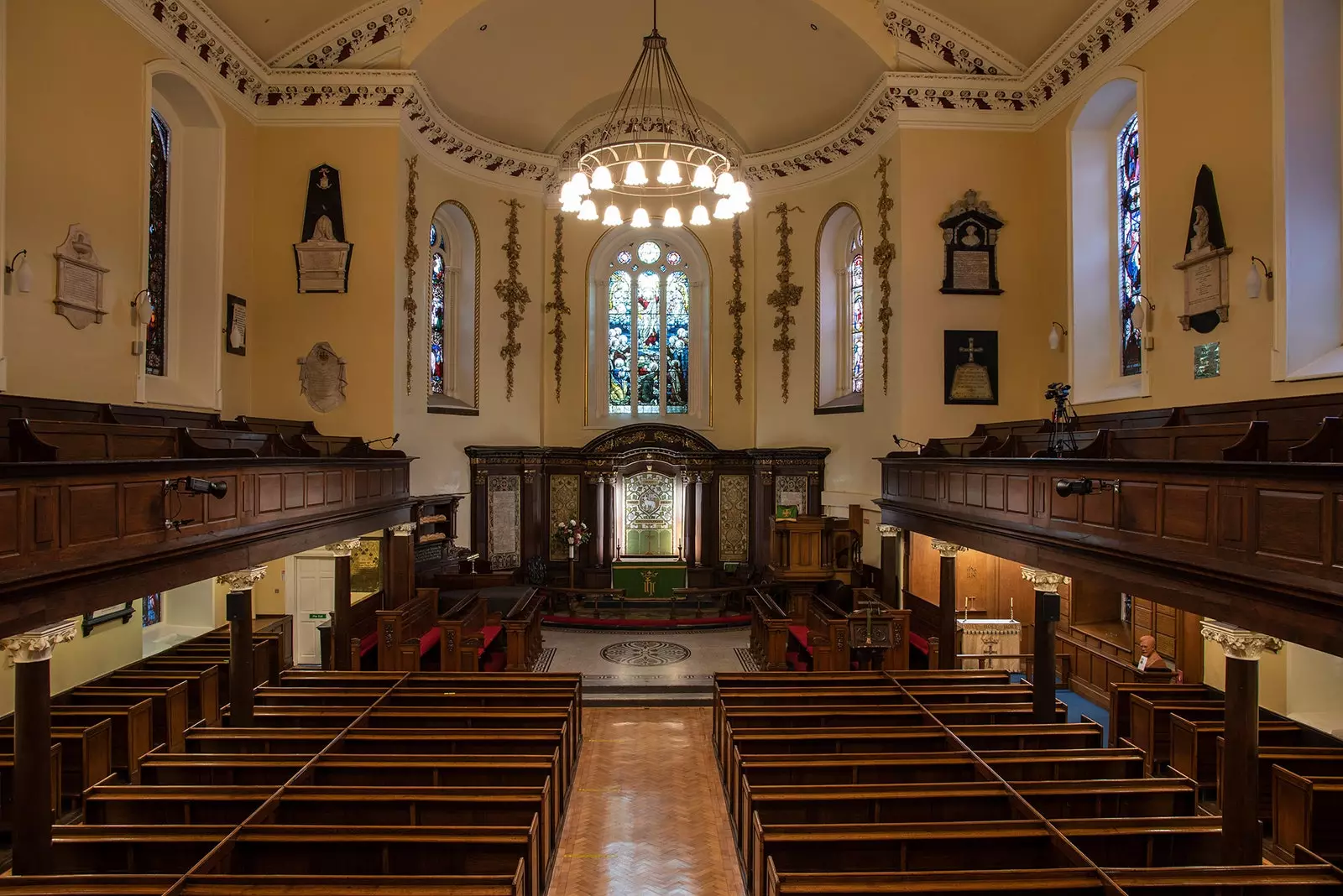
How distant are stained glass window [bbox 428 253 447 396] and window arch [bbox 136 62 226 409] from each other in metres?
4.72

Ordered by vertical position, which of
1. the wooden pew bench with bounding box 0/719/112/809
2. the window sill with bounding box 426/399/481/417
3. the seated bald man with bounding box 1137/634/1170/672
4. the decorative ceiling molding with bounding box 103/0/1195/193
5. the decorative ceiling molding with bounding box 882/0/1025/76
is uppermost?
the decorative ceiling molding with bounding box 882/0/1025/76

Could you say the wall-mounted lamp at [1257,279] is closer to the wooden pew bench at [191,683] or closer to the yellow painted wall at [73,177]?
the wooden pew bench at [191,683]

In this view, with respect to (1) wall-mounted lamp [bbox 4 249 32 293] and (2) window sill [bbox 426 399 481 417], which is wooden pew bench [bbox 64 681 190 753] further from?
(2) window sill [bbox 426 399 481 417]

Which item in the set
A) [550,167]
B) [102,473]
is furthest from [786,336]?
[102,473]

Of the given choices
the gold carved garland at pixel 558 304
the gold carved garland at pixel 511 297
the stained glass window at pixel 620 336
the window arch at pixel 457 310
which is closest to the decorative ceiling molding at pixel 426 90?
the window arch at pixel 457 310

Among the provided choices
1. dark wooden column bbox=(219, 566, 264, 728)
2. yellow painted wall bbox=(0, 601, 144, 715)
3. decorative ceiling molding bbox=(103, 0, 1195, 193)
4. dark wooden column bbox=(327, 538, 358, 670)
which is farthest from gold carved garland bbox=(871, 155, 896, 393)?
yellow painted wall bbox=(0, 601, 144, 715)

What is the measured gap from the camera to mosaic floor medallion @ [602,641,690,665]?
47.4ft

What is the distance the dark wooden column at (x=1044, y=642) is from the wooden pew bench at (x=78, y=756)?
1035cm

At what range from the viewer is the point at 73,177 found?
1045cm

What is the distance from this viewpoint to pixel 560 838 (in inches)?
316

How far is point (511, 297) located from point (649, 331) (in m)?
3.60

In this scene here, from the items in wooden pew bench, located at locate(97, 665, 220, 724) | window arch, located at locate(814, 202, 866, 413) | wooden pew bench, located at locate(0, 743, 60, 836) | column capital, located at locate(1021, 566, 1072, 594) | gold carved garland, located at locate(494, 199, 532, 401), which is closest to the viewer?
wooden pew bench, located at locate(0, 743, 60, 836)

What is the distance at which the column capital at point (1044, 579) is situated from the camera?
910 centimetres

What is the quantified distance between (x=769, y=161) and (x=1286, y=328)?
1233 centimetres
